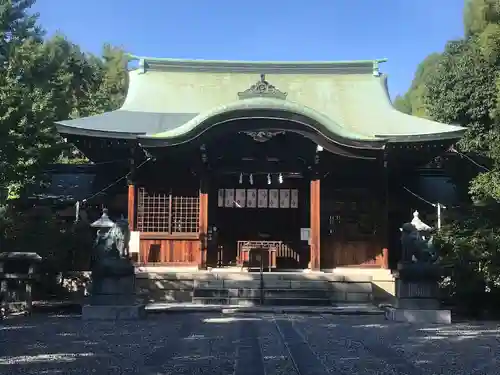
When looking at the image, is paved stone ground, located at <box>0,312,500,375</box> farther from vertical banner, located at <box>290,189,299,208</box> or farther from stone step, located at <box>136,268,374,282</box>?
vertical banner, located at <box>290,189,299,208</box>

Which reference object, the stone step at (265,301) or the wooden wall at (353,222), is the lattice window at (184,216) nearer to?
the stone step at (265,301)

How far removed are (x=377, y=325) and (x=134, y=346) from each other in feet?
14.4

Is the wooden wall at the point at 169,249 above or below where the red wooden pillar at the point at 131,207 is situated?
below

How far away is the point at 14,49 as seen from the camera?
29.5 m

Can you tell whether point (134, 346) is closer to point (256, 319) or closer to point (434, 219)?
point (256, 319)

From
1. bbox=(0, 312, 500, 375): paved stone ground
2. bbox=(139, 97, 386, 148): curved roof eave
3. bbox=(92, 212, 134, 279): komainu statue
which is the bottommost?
bbox=(0, 312, 500, 375): paved stone ground

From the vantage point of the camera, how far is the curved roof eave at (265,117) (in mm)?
13250

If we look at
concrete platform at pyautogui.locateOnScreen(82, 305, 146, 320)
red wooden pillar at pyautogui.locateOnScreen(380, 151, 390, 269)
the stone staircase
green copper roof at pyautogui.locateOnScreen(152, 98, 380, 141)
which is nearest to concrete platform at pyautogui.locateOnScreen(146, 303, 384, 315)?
the stone staircase

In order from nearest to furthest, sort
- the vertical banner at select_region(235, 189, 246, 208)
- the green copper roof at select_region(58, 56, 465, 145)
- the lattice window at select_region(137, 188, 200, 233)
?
the green copper roof at select_region(58, 56, 465, 145) → the lattice window at select_region(137, 188, 200, 233) → the vertical banner at select_region(235, 189, 246, 208)

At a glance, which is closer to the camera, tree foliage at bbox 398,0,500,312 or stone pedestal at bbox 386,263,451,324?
stone pedestal at bbox 386,263,451,324

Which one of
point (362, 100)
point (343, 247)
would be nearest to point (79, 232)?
point (343, 247)

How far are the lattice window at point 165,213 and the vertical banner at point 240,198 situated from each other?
1.69m

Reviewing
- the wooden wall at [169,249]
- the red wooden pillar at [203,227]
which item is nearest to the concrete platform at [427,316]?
the red wooden pillar at [203,227]

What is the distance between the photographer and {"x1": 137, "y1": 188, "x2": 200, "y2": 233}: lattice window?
14.6 meters
